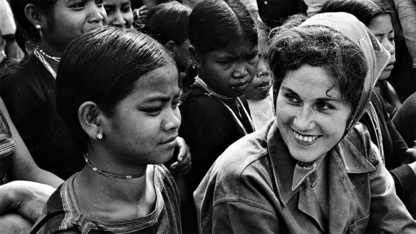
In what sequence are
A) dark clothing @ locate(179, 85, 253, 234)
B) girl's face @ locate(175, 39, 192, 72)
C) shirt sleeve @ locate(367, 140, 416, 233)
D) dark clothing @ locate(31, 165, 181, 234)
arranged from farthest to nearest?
girl's face @ locate(175, 39, 192, 72), dark clothing @ locate(179, 85, 253, 234), shirt sleeve @ locate(367, 140, 416, 233), dark clothing @ locate(31, 165, 181, 234)

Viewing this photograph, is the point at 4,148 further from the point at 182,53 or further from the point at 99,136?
the point at 182,53

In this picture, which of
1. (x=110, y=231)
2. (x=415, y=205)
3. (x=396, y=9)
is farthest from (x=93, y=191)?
(x=396, y=9)

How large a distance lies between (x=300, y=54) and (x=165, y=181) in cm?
63

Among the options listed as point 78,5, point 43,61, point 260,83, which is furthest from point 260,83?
point 43,61

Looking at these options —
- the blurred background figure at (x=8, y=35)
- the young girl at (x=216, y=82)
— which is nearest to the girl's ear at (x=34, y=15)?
the young girl at (x=216, y=82)

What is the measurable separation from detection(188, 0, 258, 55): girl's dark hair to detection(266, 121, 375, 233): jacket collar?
0.99 metres

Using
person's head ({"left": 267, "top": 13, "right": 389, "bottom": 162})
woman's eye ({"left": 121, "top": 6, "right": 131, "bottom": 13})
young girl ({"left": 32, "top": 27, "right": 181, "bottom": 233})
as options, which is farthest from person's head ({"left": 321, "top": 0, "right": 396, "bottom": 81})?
young girl ({"left": 32, "top": 27, "right": 181, "bottom": 233})

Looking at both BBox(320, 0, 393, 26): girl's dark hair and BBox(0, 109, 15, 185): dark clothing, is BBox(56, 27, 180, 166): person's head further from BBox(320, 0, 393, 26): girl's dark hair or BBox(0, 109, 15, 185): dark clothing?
BBox(320, 0, 393, 26): girl's dark hair

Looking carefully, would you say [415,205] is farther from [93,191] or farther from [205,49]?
[93,191]

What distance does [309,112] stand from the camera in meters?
2.14

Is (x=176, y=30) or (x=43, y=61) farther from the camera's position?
(x=176, y=30)

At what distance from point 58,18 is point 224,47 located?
0.87 metres

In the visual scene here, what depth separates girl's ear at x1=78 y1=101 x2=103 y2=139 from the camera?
1811mm

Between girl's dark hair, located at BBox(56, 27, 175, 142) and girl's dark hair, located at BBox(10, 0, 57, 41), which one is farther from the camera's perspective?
girl's dark hair, located at BBox(10, 0, 57, 41)
